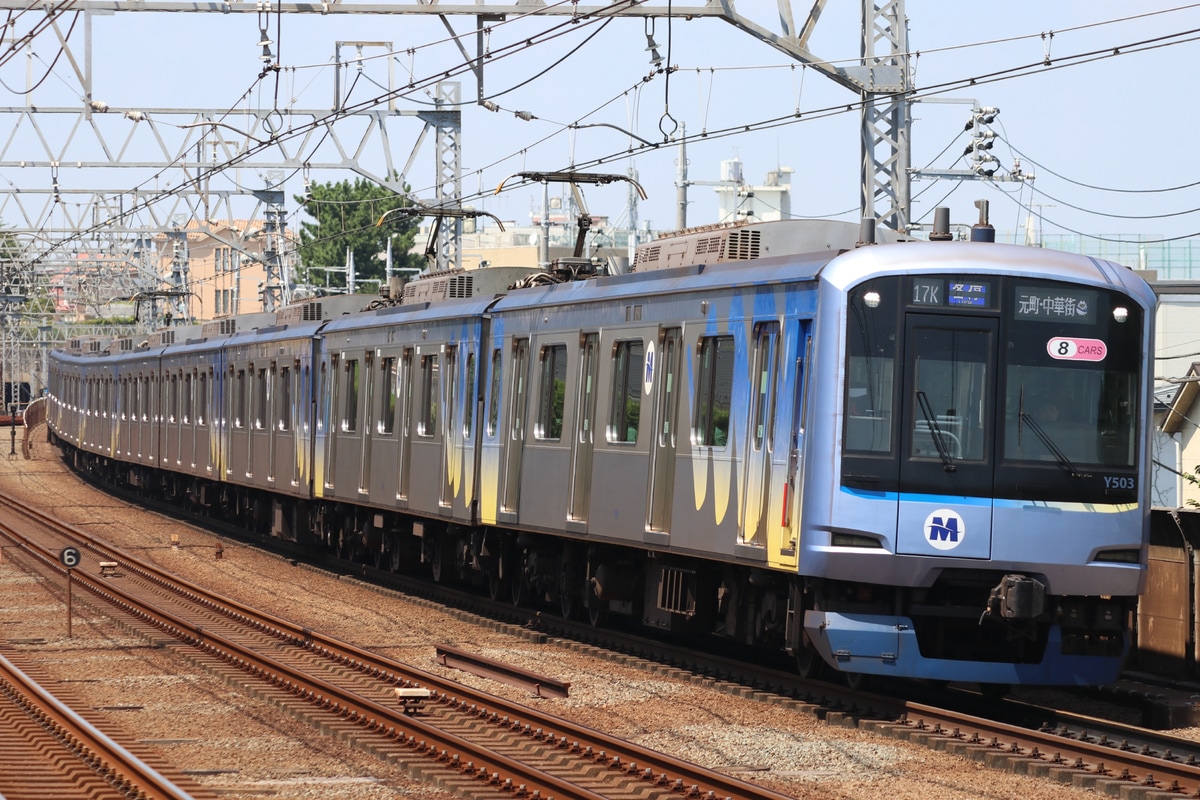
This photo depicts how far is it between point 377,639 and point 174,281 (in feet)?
133

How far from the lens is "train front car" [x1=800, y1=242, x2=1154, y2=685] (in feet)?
36.8

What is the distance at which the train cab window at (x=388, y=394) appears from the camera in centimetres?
2097

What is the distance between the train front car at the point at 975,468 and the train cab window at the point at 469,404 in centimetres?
727

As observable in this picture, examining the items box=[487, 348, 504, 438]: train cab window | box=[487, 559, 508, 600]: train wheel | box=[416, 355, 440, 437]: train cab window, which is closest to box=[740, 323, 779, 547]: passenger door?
box=[487, 348, 504, 438]: train cab window

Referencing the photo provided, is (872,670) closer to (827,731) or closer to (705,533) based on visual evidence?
(827,731)

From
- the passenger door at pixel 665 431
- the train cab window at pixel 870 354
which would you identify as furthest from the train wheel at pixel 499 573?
the train cab window at pixel 870 354

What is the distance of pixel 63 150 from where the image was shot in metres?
33.2

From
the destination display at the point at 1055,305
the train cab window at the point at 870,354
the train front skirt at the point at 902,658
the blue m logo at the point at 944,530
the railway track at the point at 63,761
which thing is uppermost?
the destination display at the point at 1055,305

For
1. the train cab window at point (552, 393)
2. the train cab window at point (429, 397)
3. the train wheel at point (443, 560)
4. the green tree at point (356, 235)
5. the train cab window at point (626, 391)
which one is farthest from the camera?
the green tree at point (356, 235)

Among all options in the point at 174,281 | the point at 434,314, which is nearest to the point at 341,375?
the point at 434,314

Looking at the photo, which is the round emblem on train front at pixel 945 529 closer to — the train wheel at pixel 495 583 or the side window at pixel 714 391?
the side window at pixel 714 391

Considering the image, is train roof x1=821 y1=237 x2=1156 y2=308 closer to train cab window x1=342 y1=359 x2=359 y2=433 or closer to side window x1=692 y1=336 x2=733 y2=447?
side window x1=692 y1=336 x2=733 y2=447

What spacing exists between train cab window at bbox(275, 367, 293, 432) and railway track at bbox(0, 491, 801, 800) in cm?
667

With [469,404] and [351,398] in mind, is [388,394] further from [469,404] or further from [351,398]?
[469,404]
